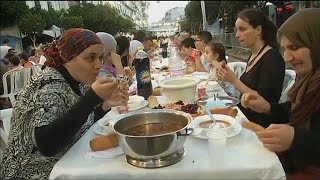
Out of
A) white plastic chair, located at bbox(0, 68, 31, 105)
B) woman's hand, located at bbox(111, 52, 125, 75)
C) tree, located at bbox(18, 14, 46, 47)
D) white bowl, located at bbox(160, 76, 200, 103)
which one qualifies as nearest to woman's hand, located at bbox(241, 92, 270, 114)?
white bowl, located at bbox(160, 76, 200, 103)

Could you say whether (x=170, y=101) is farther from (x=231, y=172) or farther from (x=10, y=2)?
(x=10, y=2)

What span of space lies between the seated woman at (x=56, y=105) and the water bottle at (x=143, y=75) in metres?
0.75

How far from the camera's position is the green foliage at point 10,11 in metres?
22.7

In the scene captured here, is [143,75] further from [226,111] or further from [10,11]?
[10,11]

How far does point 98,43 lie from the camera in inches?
75.3

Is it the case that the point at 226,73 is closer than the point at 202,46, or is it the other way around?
the point at 226,73

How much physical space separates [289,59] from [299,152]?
2.10 ft

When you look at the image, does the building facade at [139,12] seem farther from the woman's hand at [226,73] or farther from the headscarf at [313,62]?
the headscarf at [313,62]

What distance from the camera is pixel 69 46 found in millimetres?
1837

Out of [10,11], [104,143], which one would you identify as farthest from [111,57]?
[10,11]

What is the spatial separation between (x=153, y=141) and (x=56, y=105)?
0.65 m

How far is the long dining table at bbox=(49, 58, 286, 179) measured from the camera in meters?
1.33

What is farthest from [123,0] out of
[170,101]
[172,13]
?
[170,101]

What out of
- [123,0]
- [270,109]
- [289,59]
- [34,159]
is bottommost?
[34,159]
